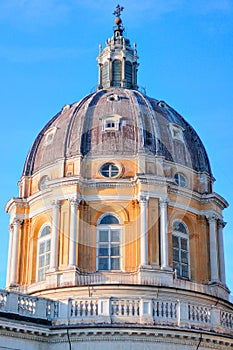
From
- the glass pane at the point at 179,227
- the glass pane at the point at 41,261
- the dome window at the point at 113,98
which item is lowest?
the glass pane at the point at 41,261

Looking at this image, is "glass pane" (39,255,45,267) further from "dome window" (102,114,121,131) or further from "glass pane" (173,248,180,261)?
"dome window" (102,114,121,131)

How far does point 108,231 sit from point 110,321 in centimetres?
788

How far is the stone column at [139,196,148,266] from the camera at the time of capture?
37.6 meters

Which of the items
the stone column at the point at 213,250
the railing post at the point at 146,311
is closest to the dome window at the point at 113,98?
the stone column at the point at 213,250

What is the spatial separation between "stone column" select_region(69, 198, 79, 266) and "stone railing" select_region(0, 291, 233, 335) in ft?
15.9

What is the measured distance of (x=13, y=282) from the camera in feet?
131

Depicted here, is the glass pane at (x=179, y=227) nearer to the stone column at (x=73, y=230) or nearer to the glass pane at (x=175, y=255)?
the glass pane at (x=175, y=255)

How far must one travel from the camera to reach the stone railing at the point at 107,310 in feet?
105

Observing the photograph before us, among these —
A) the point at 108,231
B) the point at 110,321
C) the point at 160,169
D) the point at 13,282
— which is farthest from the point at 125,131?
the point at 110,321

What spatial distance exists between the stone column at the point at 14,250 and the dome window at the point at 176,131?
9578 millimetres

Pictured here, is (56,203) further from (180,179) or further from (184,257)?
(184,257)

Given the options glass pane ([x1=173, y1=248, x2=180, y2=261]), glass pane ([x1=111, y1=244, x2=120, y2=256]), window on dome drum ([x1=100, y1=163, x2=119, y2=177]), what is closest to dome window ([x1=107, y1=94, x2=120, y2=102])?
window on dome drum ([x1=100, y1=163, x2=119, y2=177])

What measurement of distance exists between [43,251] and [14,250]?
175cm

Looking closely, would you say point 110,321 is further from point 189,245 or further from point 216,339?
point 189,245
